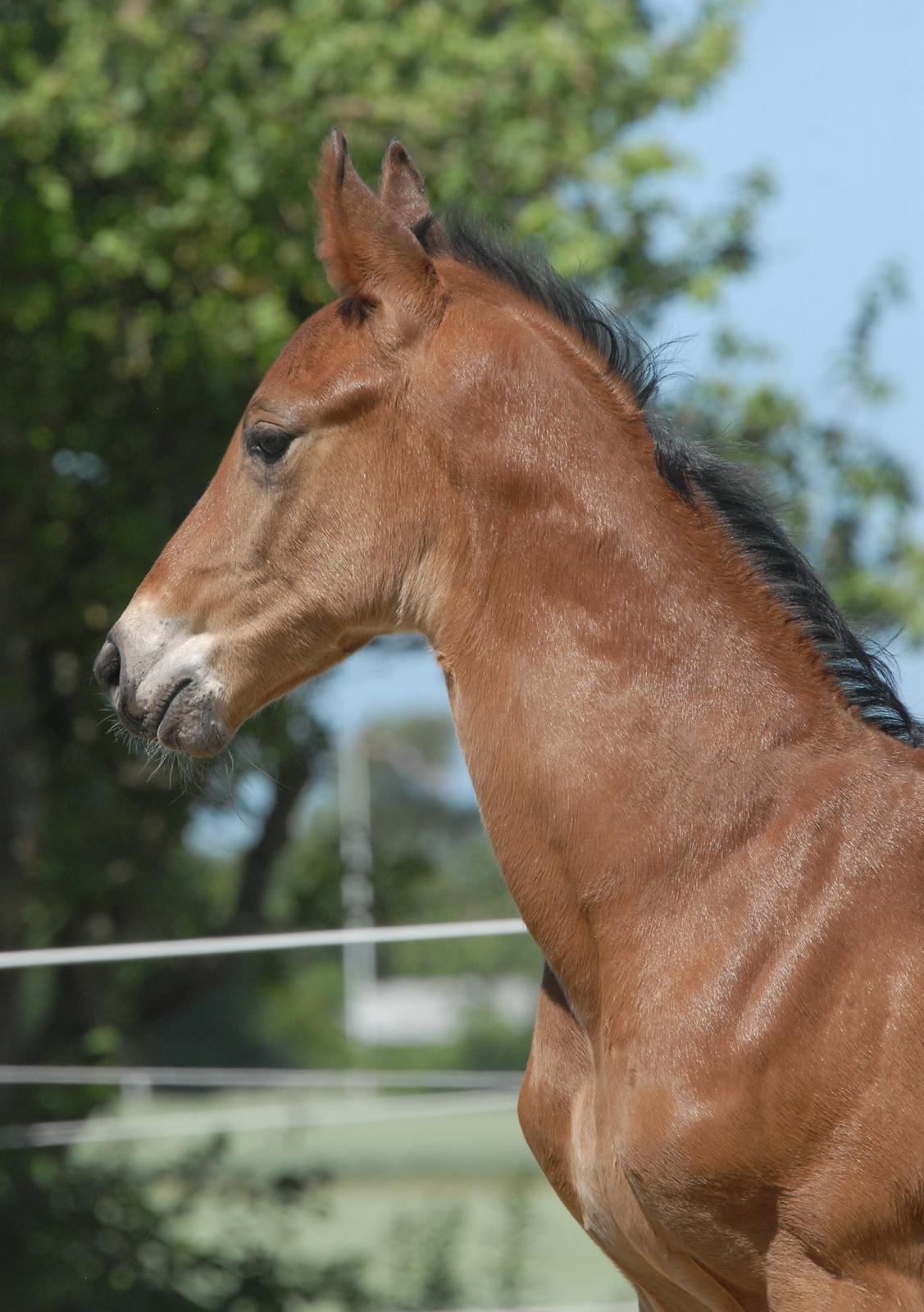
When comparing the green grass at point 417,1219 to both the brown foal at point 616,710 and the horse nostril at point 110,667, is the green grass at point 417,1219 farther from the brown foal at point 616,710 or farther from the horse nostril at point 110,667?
the brown foal at point 616,710

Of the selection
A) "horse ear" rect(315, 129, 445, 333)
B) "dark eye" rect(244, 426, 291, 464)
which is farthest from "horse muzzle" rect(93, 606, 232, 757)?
"horse ear" rect(315, 129, 445, 333)

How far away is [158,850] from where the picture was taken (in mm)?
7805

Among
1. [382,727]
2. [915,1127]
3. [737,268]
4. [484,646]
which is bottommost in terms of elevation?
[382,727]

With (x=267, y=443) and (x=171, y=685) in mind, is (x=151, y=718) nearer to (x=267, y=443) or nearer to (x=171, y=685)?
(x=171, y=685)

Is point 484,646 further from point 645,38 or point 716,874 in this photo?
point 645,38

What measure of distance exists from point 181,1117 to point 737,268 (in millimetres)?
4990

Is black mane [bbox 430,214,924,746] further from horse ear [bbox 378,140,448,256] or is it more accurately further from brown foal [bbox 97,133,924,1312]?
horse ear [bbox 378,140,448,256]

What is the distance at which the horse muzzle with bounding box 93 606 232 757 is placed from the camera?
2.58 m

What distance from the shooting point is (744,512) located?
8.32 feet

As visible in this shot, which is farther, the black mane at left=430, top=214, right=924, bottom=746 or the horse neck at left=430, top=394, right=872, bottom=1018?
the black mane at left=430, top=214, right=924, bottom=746

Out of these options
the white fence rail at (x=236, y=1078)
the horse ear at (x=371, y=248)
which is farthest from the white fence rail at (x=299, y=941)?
the horse ear at (x=371, y=248)

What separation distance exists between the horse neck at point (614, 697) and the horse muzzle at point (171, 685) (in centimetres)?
44

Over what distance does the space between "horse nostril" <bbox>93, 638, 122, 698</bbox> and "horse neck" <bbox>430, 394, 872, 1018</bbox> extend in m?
0.61

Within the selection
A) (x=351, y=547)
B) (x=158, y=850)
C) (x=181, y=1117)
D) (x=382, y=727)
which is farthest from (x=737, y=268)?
(x=382, y=727)
